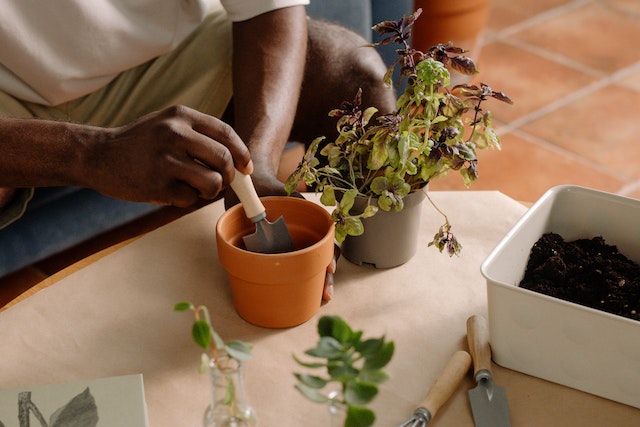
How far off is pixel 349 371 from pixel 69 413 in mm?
364

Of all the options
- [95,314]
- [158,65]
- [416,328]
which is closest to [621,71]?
[158,65]

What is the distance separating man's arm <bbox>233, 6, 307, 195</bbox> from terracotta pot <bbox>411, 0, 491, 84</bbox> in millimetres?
992

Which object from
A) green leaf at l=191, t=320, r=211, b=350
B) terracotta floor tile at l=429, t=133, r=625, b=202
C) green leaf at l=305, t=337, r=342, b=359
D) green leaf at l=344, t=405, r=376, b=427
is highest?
green leaf at l=191, t=320, r=211, b=350

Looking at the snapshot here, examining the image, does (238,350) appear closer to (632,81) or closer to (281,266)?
(281,266)

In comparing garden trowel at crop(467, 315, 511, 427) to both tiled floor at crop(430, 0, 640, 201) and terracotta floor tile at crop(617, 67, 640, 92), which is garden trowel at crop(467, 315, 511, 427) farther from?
terracotta floor tile at crop(617, 67, 640, 92)

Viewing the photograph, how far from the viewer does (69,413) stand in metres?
0.80

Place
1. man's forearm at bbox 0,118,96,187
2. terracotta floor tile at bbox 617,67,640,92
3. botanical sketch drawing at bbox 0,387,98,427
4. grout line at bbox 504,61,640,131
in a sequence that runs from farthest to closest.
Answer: terracotta floor tile at bbox 617,67,640,92
grout line at bbox 504,61,640,131
man's forearm at bbox 0,118,96,187
botanical sketch drawing at bbox 0,387,98,427

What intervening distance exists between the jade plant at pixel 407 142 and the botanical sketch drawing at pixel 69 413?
0.33m

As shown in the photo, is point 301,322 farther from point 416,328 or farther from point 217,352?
point 217,352

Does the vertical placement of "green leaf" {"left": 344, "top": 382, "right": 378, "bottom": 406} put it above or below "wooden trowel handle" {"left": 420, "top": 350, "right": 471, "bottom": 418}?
above

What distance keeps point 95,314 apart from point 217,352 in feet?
1.28

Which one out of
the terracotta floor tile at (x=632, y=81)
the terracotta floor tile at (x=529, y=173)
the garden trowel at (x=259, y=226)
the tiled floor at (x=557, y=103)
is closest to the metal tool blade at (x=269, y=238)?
the garden trowel at (x=259, y=226)

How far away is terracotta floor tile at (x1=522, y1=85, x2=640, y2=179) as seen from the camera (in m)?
2.33

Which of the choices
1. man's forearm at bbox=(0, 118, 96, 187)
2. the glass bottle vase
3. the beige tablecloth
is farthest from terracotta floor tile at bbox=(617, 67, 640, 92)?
the glass bottle vase
